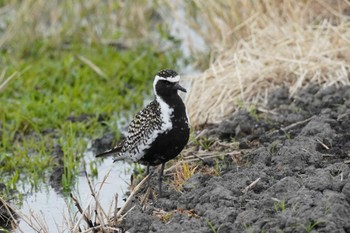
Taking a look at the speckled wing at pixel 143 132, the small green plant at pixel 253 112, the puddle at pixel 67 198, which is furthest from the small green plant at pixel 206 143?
the speckled wing at pixel 143 132

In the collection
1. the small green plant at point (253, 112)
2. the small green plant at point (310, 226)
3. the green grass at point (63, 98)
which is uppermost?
the green grass at point (63, 98)

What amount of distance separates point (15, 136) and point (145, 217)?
3.35 meters

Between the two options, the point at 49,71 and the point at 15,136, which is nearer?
the point at 15,136

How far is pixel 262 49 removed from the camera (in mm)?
10180

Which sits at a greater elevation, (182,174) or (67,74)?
(67,74)

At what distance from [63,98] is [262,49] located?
234 centimetres

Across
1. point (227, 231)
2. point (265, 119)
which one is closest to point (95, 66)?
point (265, 119)

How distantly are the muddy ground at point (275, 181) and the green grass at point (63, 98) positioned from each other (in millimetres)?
1511

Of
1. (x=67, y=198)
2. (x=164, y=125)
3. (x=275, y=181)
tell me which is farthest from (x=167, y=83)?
(x=67, y=198)

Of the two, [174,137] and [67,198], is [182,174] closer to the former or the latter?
[174,137]

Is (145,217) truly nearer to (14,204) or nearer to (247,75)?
(14,204)

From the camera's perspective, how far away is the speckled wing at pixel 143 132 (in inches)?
266

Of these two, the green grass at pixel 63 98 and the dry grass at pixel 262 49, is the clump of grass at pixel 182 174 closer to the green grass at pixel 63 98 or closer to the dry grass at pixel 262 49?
the green grass at pixel 63 98

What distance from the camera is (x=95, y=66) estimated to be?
11.0 m
